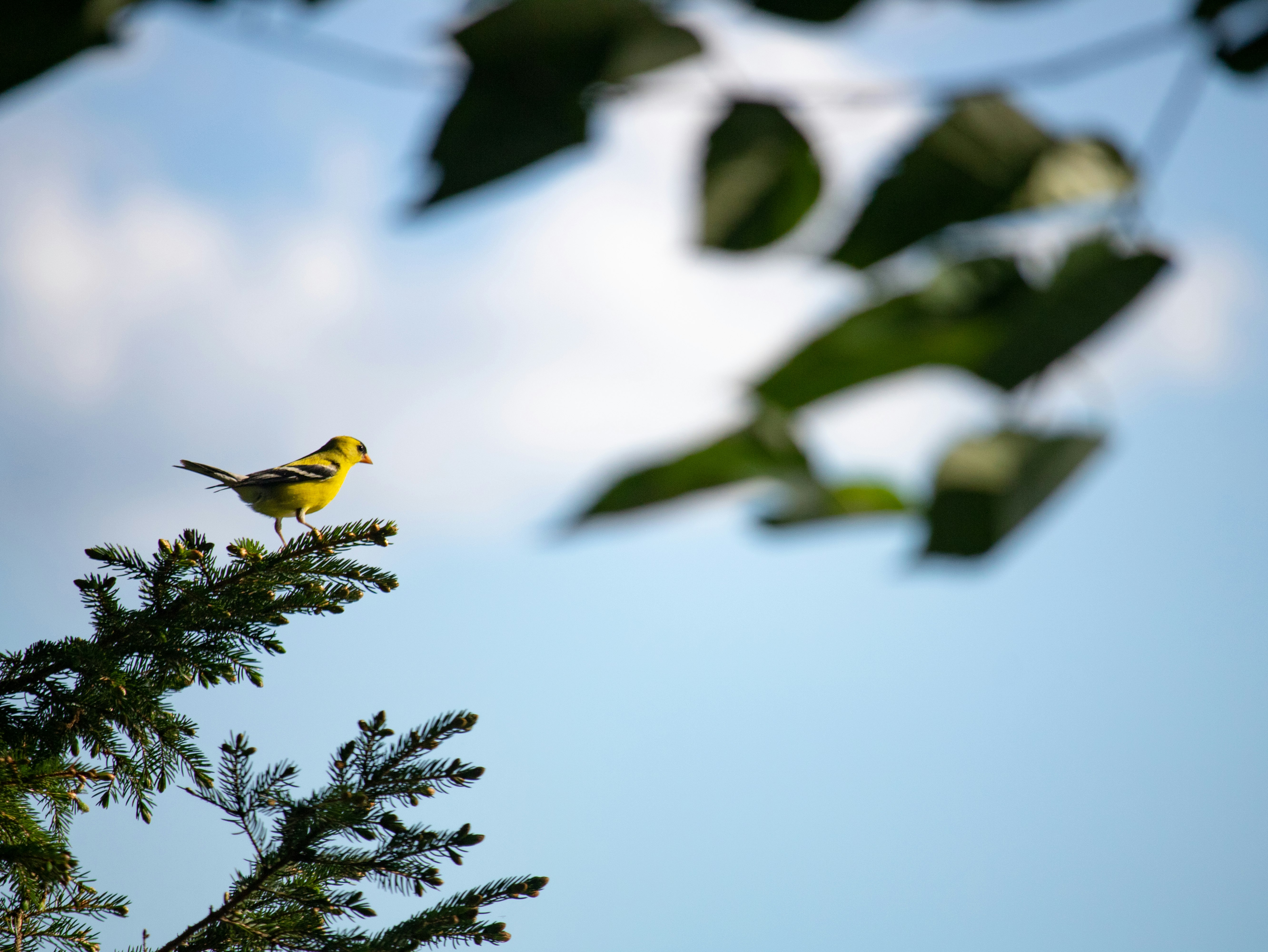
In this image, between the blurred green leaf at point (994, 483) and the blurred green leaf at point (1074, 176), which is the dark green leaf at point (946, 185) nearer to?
the blurred green leaf at point (1074, 176)

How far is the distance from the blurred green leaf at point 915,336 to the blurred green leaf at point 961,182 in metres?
0.03

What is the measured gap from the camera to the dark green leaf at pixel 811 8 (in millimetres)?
492

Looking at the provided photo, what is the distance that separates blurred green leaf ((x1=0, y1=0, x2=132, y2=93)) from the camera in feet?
1.64

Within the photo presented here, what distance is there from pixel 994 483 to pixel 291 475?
19.1ft

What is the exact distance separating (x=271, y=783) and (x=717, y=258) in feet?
9.63

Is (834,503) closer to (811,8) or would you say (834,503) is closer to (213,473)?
(811,8)

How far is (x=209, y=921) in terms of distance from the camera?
2703mm

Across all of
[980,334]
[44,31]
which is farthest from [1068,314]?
[44,31]

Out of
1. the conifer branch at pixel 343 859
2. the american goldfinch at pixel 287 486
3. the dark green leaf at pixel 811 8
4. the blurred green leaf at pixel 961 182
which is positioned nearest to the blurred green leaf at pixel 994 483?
the blurred green leaf at pixel 961 182

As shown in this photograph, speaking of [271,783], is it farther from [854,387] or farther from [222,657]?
[854,387]

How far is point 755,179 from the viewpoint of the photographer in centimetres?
56

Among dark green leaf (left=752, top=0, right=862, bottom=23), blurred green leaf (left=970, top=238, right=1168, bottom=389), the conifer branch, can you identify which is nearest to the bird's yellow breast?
the conifer branch

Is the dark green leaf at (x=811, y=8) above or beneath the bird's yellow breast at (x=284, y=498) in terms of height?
beneath

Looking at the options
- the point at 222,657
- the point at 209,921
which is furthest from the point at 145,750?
the point at 209,921
